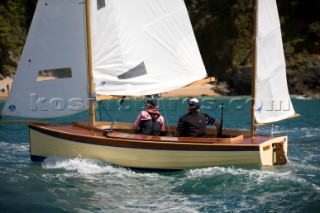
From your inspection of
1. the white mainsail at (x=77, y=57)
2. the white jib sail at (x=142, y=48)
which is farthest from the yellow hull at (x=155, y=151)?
the white jib sail at (x=142, y=48)

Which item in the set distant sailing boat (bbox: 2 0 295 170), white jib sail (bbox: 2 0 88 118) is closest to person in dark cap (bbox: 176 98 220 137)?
distant sailing boat (bbox: 2 0 295 170)

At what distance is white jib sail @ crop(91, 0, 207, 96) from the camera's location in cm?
1545

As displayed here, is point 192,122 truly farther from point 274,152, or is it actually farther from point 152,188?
point 152,188

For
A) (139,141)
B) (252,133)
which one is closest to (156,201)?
(139,141)

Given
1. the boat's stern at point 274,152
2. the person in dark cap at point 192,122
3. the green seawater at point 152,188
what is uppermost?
the person in dark cap at point 192,122

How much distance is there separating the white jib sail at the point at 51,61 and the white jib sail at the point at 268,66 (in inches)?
189

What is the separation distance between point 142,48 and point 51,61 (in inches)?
101

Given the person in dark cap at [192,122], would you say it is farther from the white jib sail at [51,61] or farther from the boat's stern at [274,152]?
the white jib sail at [51,61]

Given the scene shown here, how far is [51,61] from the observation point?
611 inches

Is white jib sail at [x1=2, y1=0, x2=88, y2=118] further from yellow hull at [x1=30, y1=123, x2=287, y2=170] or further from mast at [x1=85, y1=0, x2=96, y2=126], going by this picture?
yellow hull at [x1=30, y1=123, x2=287, y2=170]

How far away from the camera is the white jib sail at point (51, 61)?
609 inches

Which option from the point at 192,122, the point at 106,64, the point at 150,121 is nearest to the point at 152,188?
the point at 192,122

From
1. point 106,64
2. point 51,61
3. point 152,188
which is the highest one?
point 51,61

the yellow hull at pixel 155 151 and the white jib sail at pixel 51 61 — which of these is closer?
the yellow hull at pixel 155 151
